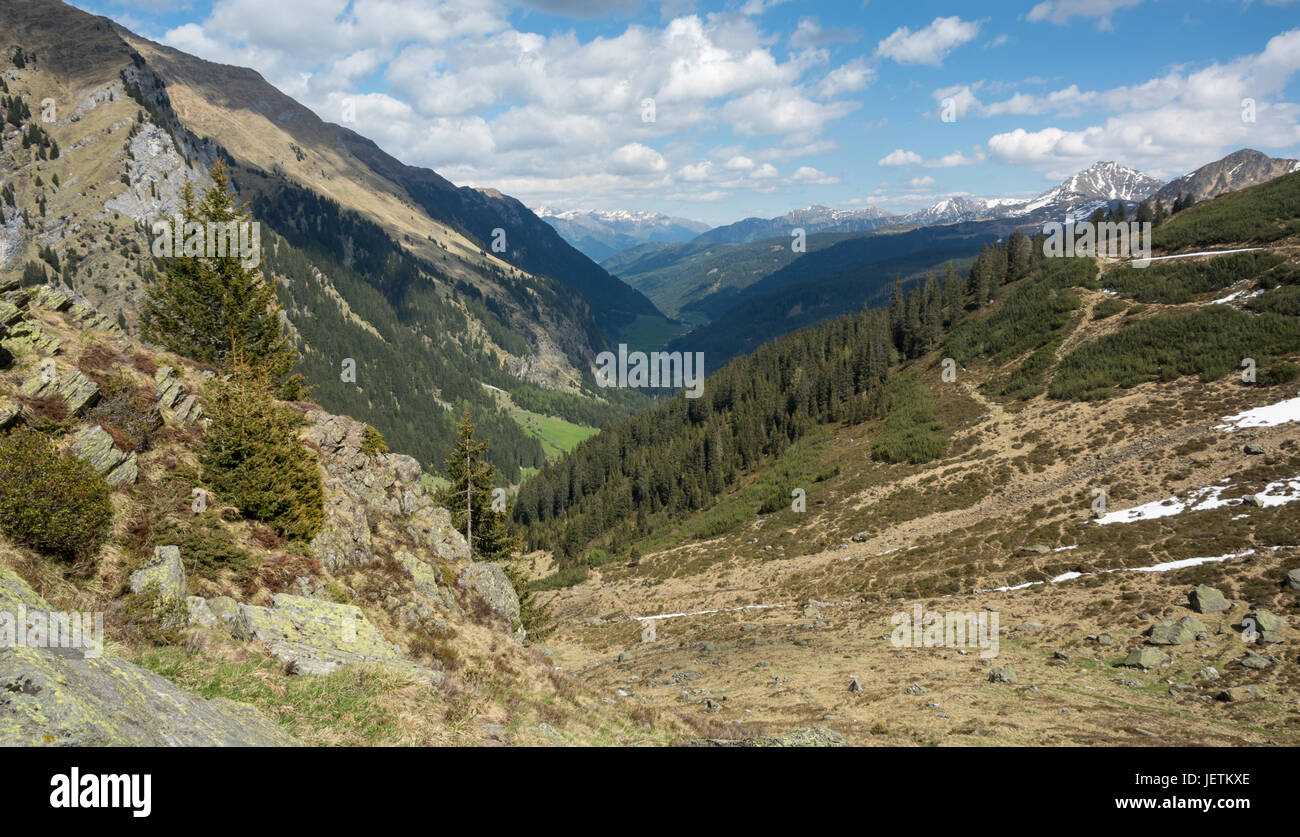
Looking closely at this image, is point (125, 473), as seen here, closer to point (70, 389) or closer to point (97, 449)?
point (97, 449)

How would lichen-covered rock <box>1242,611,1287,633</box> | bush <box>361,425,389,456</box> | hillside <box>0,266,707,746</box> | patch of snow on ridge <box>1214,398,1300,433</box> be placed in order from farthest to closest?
patch of snow on ridge <box>1214,398,1300,433</box> → bush <box>361,425,389,456</box> → lichen-covered rock <box>1242,611,1287,633</box> → hillside <box>0,266,707,746</box>

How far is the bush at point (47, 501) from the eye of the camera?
11891mm

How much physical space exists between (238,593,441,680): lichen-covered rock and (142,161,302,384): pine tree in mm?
20845

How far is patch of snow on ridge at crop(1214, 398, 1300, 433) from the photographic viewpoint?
48.6 meters

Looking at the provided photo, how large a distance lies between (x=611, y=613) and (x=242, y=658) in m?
48.2

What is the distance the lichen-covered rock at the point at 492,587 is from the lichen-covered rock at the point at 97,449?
1536 cm

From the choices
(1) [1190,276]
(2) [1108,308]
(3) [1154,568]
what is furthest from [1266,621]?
(1) [1190,276]

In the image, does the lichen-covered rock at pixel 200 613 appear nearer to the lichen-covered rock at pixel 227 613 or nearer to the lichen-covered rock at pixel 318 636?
the lichen-covered rock at pixel 227 613

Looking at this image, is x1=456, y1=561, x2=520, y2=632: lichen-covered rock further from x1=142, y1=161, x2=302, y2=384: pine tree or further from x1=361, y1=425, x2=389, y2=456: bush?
x1=142, y1=161, x2=302, y2=384: pine tree

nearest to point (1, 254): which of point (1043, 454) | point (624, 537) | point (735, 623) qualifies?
point (624, 537)

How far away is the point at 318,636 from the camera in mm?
14203

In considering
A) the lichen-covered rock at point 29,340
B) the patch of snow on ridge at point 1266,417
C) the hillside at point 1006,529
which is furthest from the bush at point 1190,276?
the lichen-covered rock at point 29,340

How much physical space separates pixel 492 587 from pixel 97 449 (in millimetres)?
18085

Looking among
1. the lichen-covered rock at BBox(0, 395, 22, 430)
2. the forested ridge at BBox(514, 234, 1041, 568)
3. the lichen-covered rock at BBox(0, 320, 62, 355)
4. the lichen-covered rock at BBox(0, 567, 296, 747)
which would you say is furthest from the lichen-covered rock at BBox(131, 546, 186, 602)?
the forested ridge at BBox(514, 234, 1041, 568)
